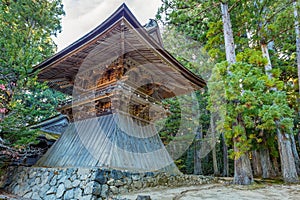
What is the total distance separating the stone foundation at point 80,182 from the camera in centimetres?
432

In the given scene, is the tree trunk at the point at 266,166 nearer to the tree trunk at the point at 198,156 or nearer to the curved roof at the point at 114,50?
the tree trunk at the point at 198,156

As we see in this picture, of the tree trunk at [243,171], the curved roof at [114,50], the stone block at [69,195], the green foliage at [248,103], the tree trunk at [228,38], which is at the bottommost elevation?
the stone block at [69,195]

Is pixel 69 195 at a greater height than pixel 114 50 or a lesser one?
lesser

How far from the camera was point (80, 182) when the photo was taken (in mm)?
4520

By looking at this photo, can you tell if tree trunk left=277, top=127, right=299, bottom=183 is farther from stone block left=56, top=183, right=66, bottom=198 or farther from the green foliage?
stone block left=56, top=183, right=66, bottom=198

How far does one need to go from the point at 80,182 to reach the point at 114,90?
262cm

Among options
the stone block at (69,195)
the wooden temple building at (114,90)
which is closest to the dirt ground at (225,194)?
the wooden temple building at (114,90)

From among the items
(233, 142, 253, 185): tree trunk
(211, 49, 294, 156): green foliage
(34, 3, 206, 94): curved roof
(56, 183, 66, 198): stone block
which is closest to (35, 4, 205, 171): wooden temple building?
(34, 3, 206, 94): curved roof

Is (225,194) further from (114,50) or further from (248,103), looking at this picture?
(114,50)

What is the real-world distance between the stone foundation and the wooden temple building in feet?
1.12

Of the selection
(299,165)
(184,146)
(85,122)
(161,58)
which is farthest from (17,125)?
(299,165)

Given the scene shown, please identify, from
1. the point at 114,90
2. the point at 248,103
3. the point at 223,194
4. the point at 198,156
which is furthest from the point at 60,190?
the point at 198,156

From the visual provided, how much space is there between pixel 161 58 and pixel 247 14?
4.62 m

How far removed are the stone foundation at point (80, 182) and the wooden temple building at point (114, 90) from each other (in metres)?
0.34
